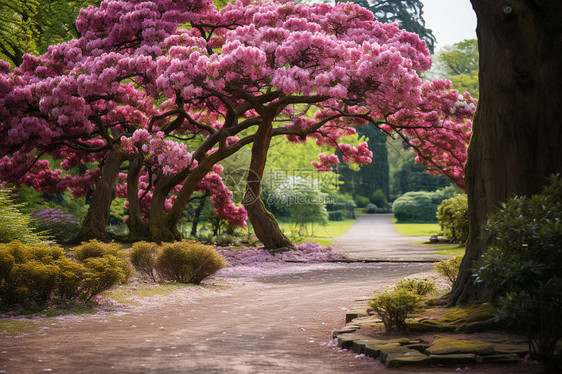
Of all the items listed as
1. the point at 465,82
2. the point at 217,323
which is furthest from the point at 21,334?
the point at 465,82

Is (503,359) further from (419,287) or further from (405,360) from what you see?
(419,287)

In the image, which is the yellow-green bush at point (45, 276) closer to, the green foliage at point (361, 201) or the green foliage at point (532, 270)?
the green foliage at point (532, 270)

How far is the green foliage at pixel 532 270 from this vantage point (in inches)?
174

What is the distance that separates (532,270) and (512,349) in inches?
46.6

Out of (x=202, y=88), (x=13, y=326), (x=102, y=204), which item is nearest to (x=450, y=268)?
(x=13, y=326)

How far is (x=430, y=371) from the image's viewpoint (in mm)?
4914

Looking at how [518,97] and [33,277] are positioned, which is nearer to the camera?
[518,97]

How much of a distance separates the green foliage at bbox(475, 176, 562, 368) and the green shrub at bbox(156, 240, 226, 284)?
662 centimetres

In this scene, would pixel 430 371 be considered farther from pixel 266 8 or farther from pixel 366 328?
pixel 266 8

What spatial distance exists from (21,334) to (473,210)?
17.8ft

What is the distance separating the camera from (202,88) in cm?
1412

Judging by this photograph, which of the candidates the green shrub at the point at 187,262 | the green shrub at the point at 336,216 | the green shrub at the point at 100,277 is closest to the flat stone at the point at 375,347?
the green shrub at the point at 100,277

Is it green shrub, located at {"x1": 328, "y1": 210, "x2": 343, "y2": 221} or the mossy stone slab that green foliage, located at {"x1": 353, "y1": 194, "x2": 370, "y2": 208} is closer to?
green shrub, located at {"x1": 328, "y1": 210, "x2": 343, "y2": 221}

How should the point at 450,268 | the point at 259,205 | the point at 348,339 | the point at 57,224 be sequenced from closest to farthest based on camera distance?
the point at 348,339 → the point at 450,268 → the point at 259,205 → the point at 57,224
